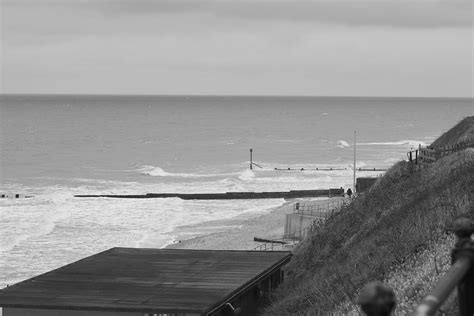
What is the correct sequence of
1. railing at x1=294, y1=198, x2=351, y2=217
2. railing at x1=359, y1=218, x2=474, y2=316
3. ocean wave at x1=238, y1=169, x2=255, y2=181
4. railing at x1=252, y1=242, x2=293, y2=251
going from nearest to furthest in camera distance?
railing at x1=359, y1=218, x2=474, y2=316, railing at x1=252, y1=242, x2=293, y2=251, railing at x1=294, y1=198, x2=351, y2=217, ocean wave at x1=238, y1=169, x2=255, y2=181

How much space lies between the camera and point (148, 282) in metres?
19.0

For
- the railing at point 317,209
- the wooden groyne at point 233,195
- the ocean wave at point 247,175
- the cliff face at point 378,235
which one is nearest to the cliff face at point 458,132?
the railing at point 317,209

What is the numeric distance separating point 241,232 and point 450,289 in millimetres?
45977

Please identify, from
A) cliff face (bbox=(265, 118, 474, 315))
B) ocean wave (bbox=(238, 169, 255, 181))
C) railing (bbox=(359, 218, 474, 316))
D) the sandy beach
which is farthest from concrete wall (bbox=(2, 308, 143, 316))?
ocean wave (bbox=(238, 169, 255, 181))

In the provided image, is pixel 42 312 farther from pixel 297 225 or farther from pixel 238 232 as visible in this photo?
pixel 238 232

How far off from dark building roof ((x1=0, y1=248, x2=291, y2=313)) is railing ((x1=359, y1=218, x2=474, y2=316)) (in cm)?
1229

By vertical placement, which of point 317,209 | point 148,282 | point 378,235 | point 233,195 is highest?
point 233,195

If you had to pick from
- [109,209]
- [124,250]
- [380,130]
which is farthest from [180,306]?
[380,130]

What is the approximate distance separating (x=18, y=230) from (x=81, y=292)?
3751 cm

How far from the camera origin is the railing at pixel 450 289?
9.55 ft

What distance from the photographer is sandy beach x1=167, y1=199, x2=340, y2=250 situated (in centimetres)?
4389

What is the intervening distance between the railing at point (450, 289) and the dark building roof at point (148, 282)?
1229 centimetres

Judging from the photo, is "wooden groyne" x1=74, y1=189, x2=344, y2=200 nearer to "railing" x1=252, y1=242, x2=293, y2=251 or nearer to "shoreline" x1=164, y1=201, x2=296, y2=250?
"shoreline" x1=164, y1=201, x2=296, y2=250

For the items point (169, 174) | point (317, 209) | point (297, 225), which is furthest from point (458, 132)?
point (169, 174)
